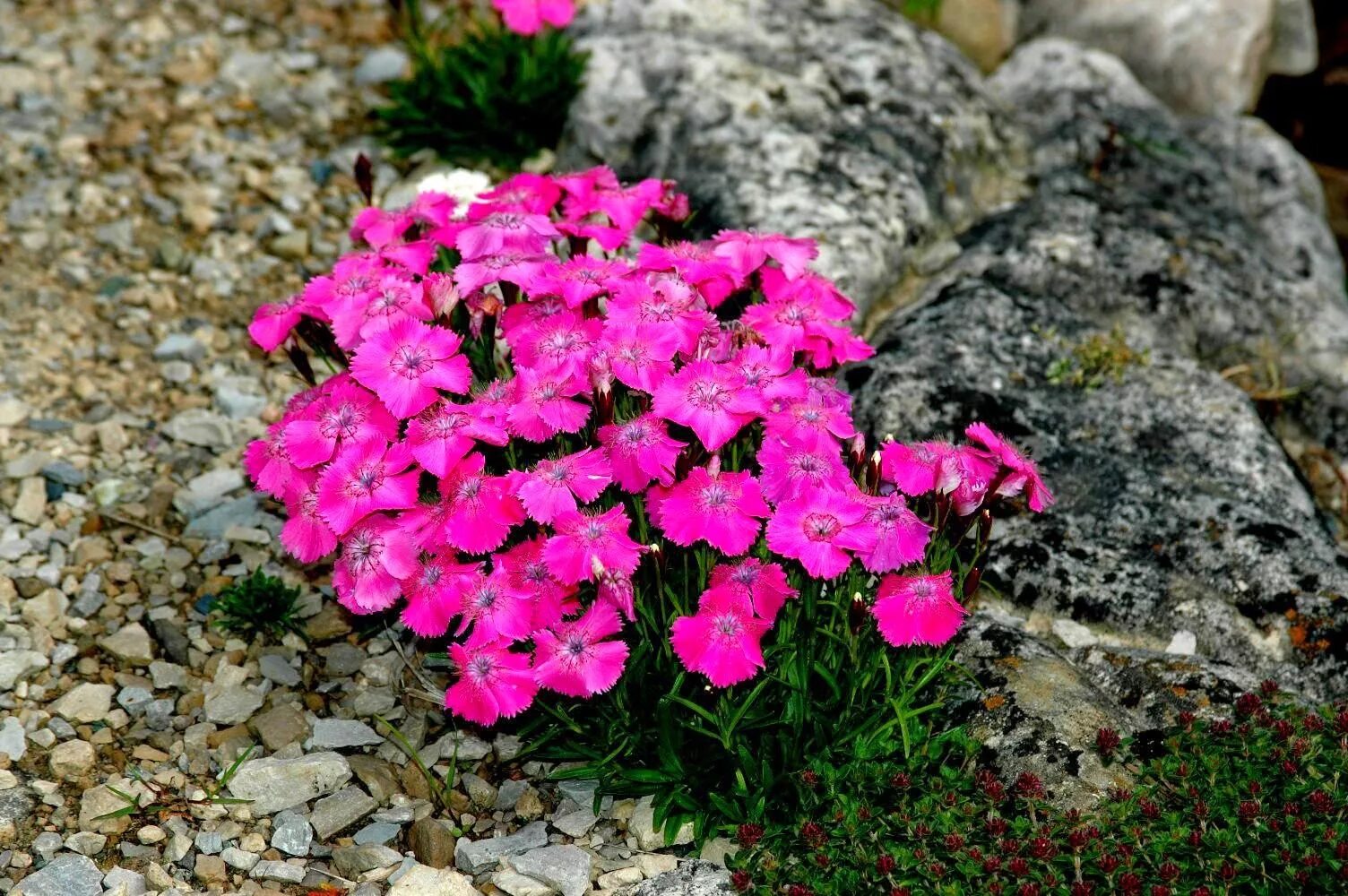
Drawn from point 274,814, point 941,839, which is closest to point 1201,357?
point 941,839

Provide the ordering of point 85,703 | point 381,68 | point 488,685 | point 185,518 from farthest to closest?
point 381,68 → point 185,518 → point 85,703 → point 488,685

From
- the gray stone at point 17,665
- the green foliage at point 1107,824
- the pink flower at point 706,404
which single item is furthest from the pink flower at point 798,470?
the gray stone at point 17,665

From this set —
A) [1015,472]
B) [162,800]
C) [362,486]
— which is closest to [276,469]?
[362,486]

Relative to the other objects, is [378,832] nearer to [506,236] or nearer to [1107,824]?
[506,236]

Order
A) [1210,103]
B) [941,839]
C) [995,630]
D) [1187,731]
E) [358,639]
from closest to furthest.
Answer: [941,839] → [1187,731] → [995,630] → [358,639] → [1210,103]

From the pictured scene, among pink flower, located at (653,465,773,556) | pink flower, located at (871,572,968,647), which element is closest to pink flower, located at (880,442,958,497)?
pink flower, located at (871,572,968,647)

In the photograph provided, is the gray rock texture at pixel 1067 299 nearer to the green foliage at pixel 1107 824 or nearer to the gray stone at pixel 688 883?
the green foliage at pixel 1107 824

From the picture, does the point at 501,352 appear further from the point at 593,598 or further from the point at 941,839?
the point at 941,839

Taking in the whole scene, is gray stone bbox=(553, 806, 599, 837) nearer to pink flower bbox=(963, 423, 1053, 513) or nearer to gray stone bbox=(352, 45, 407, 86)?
pink flower bbox=(963, 423, 1053, 513)
